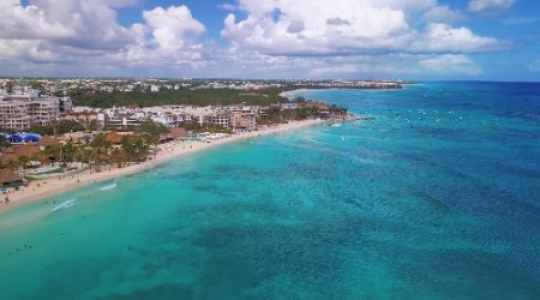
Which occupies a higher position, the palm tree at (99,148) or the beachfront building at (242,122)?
the beachfront building at (242,122)

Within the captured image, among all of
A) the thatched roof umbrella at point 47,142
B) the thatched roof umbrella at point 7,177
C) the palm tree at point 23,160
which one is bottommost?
the thatched roof umbrella at point 7,177

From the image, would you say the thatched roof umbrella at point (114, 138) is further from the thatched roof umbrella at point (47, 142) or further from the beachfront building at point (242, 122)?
the beachfront building at point (242, 122)

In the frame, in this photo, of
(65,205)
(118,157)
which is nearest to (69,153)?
(118,157)

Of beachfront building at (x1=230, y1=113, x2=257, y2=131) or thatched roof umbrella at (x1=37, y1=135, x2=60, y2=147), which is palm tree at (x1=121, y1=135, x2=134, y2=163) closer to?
thatched roof umbrella at (x1=37, y1=135, x2=60, y2=147)

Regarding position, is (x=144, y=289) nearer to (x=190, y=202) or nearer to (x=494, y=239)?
(x=190, y=202)

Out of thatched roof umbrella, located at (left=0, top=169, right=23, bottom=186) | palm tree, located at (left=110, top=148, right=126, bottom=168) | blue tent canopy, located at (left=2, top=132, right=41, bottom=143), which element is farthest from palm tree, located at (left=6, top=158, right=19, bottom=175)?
blue tent canopy, located at (left=2, top=132, right=41, bottom=143)

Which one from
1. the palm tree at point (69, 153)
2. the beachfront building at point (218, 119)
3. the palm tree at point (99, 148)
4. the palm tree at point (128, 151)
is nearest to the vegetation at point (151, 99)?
the beachfront building at point (218, 119)
